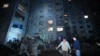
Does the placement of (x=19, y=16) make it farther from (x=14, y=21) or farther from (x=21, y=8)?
(x=14, y=21)

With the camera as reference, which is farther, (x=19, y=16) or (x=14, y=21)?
(x=19, y=16)

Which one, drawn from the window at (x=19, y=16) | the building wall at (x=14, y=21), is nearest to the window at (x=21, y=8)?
the building wall at (x=14, y=21)

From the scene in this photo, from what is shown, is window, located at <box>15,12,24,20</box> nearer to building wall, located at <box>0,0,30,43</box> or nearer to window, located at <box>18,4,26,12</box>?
building wall, located at <box>0,0,30,43</box>

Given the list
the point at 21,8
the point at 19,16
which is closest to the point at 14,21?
the point at 19,16

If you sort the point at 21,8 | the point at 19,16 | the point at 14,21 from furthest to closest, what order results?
1. the point at 21,8
2. the point at 19,16
3. the point at 14,21

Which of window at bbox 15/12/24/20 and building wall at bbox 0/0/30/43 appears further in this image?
window at bbox 15/12/24/20

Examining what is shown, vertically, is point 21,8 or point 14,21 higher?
point 21,8

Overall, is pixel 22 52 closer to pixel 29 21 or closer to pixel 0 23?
pixel 0 23

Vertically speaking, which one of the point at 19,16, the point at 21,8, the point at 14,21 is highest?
the point at 21,8

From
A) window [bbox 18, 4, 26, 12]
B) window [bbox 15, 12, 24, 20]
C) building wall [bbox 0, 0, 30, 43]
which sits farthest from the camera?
window [bbox 18, 4, 26, 12]

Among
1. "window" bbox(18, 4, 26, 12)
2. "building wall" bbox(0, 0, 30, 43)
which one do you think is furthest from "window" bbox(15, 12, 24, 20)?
"window" bbox(18, 4, 26, 12)

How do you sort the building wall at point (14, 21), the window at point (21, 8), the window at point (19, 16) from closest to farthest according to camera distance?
the building wall at point (14, 21) < the window at point (19, 16) < the window at point (21, 8)

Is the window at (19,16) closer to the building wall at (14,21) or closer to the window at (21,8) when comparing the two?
the building wall at (14,21)

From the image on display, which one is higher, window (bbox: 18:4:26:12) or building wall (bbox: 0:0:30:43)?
window (bbox: 18:4:26:12)
